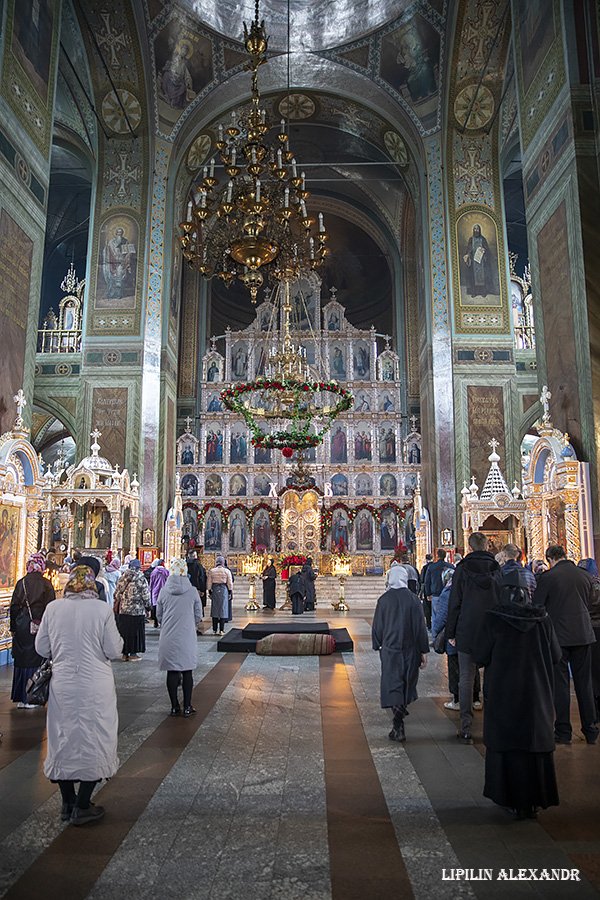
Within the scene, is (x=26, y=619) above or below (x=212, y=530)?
below

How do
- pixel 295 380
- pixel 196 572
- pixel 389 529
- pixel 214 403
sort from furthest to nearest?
pixel 214 403 < pixel 389 529 < pixel 295 380 < pixel 196 572

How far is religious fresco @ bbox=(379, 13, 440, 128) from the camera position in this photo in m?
16.4

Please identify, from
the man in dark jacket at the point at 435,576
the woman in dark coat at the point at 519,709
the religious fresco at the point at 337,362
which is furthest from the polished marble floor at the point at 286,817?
the religious fresco at the point at 337,362

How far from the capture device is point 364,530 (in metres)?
23.2

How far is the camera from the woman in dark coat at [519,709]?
314cm

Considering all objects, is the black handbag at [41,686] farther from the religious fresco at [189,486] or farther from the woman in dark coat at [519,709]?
the religious fresco at [189,486]

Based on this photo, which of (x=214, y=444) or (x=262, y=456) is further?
(x=214, y=444)

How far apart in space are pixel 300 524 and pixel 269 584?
7.89 m

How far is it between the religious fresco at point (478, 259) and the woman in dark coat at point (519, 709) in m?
14.3

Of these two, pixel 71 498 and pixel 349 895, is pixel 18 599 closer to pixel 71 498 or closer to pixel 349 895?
pixel 349 895

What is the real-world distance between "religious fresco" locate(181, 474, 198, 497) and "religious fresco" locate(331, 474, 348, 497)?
4886 millimetres

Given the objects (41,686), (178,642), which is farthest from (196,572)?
(41,686)

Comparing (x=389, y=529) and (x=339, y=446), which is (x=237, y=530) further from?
(x=389, y=529)

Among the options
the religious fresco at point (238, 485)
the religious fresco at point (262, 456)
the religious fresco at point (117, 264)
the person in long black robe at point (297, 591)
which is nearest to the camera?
the person in long black robe at point (297, 591)
